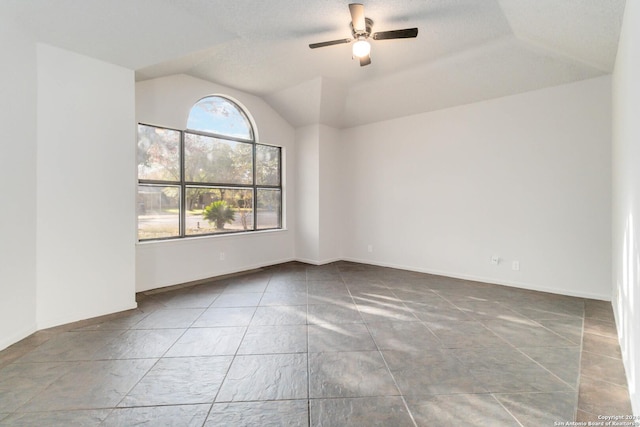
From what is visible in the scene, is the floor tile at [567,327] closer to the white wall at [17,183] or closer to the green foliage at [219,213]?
the green foliage at [219,213]

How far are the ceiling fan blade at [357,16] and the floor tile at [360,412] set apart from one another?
2.99 m

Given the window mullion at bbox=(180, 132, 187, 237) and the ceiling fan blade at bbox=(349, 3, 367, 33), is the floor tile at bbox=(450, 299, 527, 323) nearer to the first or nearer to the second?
the ceiling fan blade at bbox=(349, 3, 367, 33)

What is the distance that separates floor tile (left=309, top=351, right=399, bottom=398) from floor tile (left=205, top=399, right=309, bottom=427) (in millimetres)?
169

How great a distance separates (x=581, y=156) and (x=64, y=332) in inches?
234

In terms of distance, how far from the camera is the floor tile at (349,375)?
1.89 meters

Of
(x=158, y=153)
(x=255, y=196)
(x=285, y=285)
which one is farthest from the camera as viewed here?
(x=255, y=196)

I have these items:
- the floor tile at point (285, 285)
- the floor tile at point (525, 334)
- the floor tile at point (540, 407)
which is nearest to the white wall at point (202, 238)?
the floor tile at point (285, 285)

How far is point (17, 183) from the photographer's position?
2.53 meters

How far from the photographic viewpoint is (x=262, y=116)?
5.43 m

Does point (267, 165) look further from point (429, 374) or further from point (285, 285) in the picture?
point (429, 374)

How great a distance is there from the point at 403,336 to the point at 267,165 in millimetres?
4065

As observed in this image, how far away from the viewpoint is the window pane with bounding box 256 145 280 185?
5551 mm

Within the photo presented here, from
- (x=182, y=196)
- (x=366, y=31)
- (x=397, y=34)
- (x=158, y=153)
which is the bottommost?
(x=182, y=196)

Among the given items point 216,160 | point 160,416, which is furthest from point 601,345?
point 216,160
